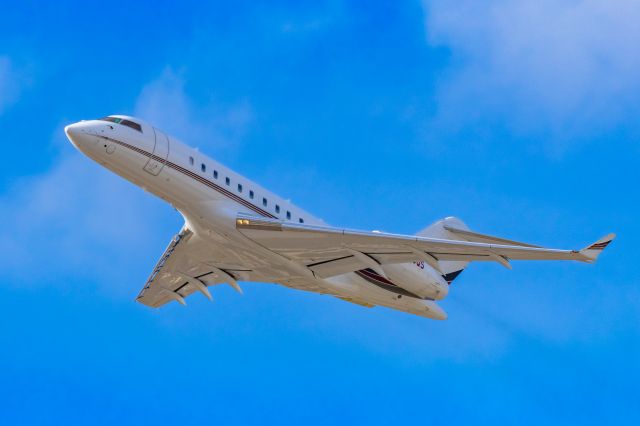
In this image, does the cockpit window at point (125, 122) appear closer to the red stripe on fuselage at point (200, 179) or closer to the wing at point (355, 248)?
the red stripe on fuselage at point (200, 179)

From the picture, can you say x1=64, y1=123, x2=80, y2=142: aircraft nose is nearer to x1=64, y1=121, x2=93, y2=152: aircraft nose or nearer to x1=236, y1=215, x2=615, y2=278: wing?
x1=64, y1=121, x2=93, y2=152: aircraft nose

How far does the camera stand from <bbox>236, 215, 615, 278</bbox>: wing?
2498 centimetres

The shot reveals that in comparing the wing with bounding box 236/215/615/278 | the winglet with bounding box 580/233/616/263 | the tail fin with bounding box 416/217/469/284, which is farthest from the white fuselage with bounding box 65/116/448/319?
the winglet with bounding box 580/233/616/263

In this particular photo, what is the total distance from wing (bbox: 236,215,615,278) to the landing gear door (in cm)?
269

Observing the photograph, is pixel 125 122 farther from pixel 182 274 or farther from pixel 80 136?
pixel 182 274

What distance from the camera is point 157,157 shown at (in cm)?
2667

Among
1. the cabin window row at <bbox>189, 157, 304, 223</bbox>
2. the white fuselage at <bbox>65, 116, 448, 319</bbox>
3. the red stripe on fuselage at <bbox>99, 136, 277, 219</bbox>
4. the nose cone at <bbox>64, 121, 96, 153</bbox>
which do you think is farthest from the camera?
the cabin window row at <bbox>189, 157, 304, 223</bbox>

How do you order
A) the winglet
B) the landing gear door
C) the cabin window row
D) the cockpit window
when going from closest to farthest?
the winglet < the landing gear door < the cockpit window < the cabin window row

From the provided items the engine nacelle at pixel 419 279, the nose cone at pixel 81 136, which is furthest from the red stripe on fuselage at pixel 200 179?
the engine nacelle at pixel 419 279

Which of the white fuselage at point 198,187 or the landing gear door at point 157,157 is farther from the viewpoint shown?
the landing gear door at point 157,157

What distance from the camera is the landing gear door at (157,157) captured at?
26594 millimetres

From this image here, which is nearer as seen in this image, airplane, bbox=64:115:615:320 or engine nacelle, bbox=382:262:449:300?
airplane, bbox=64:115:615:320

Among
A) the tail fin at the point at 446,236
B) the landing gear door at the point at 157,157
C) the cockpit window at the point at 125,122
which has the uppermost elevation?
the tail fin at the point at 446,236

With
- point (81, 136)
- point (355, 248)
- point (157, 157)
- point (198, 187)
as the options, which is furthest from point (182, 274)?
point (81, 136)
